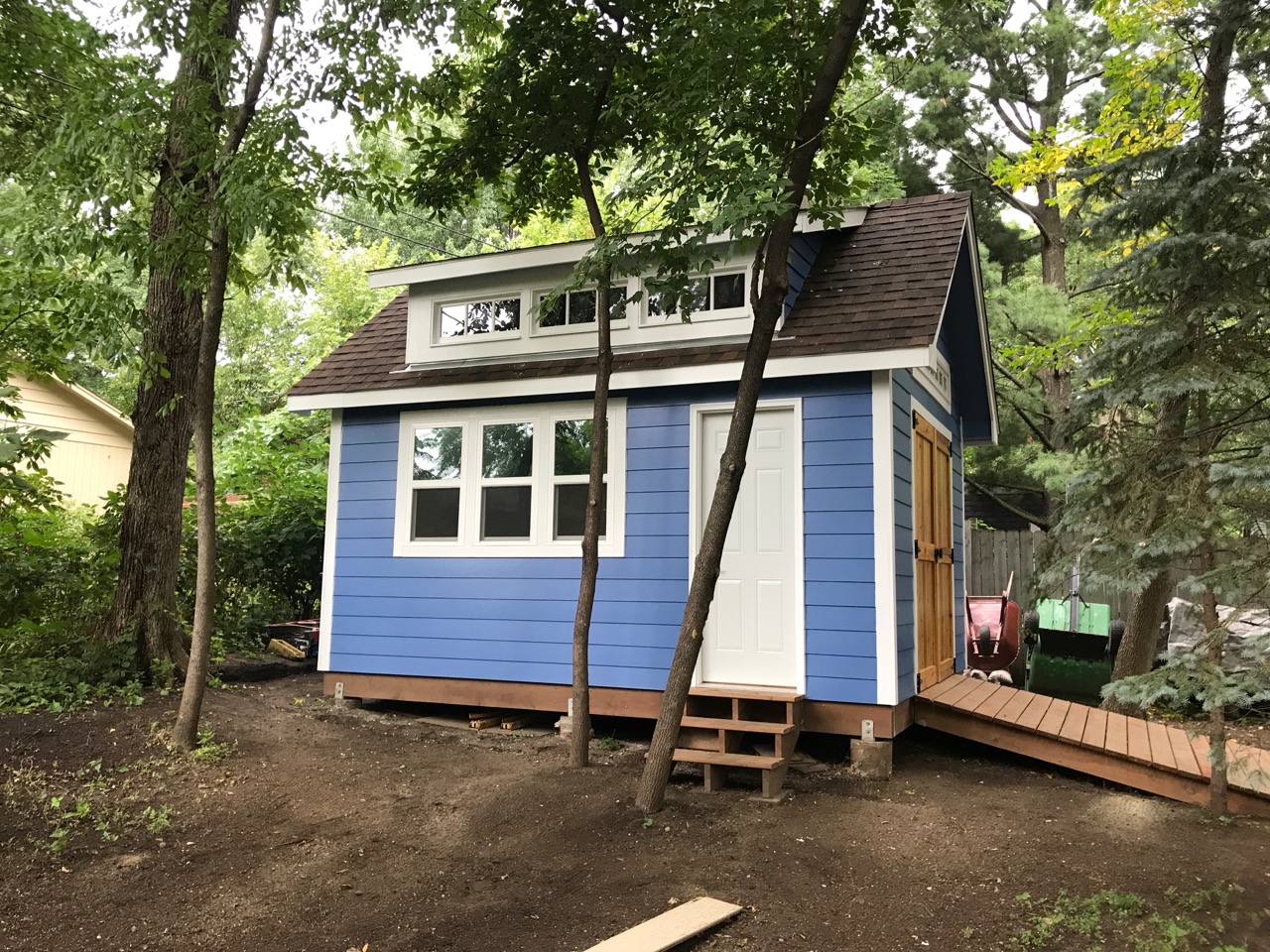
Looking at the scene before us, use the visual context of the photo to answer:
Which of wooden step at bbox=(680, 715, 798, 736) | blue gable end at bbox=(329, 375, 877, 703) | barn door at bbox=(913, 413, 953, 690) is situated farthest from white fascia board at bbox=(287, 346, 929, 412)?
wooden step at bbox=(680, 715, 798, 736)

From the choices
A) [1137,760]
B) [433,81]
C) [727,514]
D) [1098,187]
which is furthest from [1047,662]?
[433,81]

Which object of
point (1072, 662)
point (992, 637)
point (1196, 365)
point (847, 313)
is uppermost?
point (847, 313)

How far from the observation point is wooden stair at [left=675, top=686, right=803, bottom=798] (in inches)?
227

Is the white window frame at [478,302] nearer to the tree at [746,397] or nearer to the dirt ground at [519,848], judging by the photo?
the tree at [746,397]

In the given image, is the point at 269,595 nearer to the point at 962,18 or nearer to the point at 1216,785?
the point at 1216,785

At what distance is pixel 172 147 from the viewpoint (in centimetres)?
761

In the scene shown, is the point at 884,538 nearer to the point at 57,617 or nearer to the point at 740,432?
the point at 740,432

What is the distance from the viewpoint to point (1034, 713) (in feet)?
22.1

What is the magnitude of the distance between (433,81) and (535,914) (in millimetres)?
5729

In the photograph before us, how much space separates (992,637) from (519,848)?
6873mm

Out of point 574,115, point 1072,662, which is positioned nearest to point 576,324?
point 574,115

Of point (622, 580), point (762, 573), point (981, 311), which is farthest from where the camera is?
point (981, 311)

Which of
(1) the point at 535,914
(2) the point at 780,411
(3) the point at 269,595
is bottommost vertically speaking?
(1) the point at 535,914

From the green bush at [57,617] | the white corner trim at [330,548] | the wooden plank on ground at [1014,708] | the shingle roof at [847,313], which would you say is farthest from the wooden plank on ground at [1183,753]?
the green bush at [57,617]
